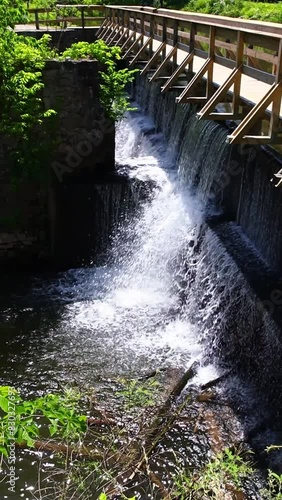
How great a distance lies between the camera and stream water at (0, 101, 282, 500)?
7809 mm

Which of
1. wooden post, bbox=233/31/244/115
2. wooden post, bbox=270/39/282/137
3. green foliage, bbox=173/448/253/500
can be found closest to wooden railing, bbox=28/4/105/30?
wooden post, bbox=233/31/244/115

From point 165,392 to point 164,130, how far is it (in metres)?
7.64

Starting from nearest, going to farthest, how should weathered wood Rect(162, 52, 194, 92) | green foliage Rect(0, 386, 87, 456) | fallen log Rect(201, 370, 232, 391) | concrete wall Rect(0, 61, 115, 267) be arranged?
green foliage Rect(0, 386, 87, 456) → fallen log Rect(201, 370, 232, 391) → weathered wood Rect(162, 52, 194, 92) → concrete wall Rect(0, 61, 115, 267)

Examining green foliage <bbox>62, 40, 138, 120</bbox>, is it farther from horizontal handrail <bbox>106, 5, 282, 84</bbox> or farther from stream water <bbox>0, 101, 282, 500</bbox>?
stream water <bbox>0, 101, 282, 500</bbox>

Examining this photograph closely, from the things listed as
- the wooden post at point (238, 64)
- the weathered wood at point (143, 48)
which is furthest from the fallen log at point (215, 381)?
the weathered wood at point (143, 48)

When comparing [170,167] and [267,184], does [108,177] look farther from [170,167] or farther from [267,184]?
[267,184]

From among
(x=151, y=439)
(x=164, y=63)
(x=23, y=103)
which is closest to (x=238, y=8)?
(x=164, y=63)

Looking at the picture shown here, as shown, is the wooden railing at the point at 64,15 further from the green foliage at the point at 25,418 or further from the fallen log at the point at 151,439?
the green foliage at the point at 25,418

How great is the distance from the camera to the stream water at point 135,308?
7.81 meters

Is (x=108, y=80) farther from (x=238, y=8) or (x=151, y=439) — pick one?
(x=238, y=8)

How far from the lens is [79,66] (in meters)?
10.7

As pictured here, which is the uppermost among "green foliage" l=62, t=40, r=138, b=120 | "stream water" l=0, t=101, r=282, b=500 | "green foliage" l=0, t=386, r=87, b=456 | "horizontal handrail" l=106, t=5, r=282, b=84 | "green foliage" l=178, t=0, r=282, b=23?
"green foliage" l=178, t=0, r=282, b=23

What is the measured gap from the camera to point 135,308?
9.66 meters

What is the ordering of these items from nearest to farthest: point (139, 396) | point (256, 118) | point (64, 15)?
point (256, 118), point (139, 396), point (64, 15)
